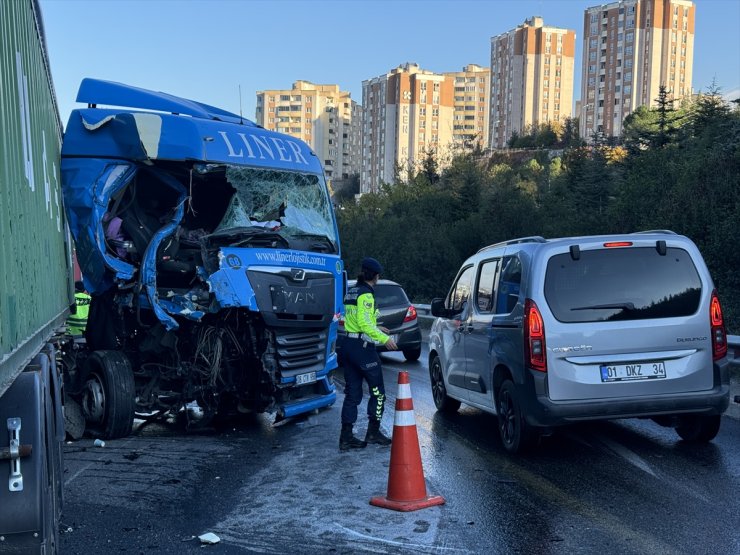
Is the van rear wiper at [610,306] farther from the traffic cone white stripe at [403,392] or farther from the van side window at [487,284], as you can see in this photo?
the traffic cone white stripe at [403,392]

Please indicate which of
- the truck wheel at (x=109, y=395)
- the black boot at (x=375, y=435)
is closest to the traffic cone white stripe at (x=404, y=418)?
the black boot at (x=375, y=435)

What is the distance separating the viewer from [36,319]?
17.1 feet

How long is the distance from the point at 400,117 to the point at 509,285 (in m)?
165

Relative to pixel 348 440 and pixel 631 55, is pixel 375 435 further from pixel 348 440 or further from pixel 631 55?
pixel 631 55

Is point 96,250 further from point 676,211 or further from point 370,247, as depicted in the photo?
point 370,247

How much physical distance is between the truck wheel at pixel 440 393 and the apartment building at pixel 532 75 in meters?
159

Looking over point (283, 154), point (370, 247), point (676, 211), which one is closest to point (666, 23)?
point (370, 247)

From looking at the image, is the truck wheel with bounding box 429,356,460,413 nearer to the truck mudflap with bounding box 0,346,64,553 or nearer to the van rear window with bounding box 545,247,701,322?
the van rear window with bounding box 545,247,701,322

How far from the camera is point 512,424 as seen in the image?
812 cm

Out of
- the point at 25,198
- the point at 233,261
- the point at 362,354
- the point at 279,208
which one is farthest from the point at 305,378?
the point at 25,198

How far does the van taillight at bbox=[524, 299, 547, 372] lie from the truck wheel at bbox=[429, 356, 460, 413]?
309 cm

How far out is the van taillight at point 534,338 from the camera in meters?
7.54

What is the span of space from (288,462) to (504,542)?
119 inches

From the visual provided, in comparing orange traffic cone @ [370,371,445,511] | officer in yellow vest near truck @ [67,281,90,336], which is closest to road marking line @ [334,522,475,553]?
orange traffic cone @ [370,371,445,511]
